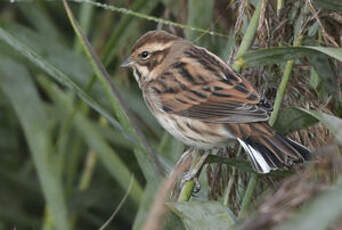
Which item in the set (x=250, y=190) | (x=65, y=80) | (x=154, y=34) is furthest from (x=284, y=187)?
(x=154, y=34)

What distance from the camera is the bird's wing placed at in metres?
2.91

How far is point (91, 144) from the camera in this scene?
4.33 m

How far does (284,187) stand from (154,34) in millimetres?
2001

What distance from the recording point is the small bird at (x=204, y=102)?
2.63 metres

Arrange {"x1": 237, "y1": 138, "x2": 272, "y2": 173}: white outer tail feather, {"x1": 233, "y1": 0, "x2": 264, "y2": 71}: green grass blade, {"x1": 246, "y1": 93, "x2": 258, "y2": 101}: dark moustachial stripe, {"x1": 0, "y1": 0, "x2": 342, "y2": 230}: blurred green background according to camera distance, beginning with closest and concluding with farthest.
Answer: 1. {"x1": 0, "y1": 0, "x2": 342, "y2": 230}: blurred green background
2. {"x1": 237, "y1": 138, "x2": 272, "y2": 173}: white outer tail feather
3. {"x1": 233, "y1": 0, "x2": 264, "y2": 71}: green grass blade
4. {"x1": 246, "y1": 93, "x2": 258, "y2": 101}: dark moustachial stripe

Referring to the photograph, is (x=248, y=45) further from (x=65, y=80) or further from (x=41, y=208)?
(x=41, y=208)

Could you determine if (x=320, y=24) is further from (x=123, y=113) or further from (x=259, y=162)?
(x=123, y=113)

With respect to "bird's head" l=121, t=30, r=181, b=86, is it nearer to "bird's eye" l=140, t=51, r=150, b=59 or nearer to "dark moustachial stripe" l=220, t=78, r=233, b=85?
"bird's eye" l=140, t=51, r=150, b=59

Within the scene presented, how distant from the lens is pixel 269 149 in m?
2.63

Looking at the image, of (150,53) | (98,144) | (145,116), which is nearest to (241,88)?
(150,53)

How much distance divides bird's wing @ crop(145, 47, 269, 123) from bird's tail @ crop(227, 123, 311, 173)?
0.06 metres

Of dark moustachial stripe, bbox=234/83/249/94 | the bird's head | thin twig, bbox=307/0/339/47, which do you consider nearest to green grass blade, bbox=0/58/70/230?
the bird's head

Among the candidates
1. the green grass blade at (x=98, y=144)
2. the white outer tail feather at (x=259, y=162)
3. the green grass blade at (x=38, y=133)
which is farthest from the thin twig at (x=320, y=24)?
the green grass blade at (x=38, y=133)

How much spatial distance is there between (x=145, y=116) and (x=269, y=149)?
2057 millimetres
